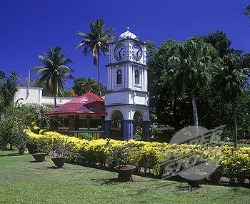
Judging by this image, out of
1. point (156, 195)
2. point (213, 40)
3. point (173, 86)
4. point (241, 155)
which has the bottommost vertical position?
point (156, 195)

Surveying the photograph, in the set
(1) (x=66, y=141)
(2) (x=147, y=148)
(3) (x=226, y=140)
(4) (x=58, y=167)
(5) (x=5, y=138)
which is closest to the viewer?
(2) (x=147, y=148)

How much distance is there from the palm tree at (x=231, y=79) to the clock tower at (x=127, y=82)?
25.3 feet

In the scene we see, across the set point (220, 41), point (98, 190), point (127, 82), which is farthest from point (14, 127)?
point (220, 41)

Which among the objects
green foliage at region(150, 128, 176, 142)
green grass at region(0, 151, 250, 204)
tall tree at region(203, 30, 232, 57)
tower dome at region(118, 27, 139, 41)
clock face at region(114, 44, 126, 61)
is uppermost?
tall tree at region(203, 30, 232, 57)

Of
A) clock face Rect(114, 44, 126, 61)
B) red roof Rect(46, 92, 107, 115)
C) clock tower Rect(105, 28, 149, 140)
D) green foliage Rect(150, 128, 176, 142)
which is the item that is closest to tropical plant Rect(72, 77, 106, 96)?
→ green foliage Rect(150, 128, 176, 142)

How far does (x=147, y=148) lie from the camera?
15.3m

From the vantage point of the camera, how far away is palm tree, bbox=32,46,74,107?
47.9 meters

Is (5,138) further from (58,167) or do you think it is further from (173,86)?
(173,86)

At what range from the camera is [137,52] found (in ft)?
110

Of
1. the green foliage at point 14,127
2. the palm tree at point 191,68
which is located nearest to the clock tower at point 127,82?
the palm tree at point 191,68

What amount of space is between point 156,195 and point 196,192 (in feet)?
4.85

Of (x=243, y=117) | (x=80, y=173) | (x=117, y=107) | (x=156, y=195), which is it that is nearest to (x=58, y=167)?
(x=80, y=173)

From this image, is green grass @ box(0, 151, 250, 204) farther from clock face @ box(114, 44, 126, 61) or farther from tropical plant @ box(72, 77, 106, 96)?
tropical plant @ box(72, 77, 106, 96)

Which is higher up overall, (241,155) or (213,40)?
(213,40)
